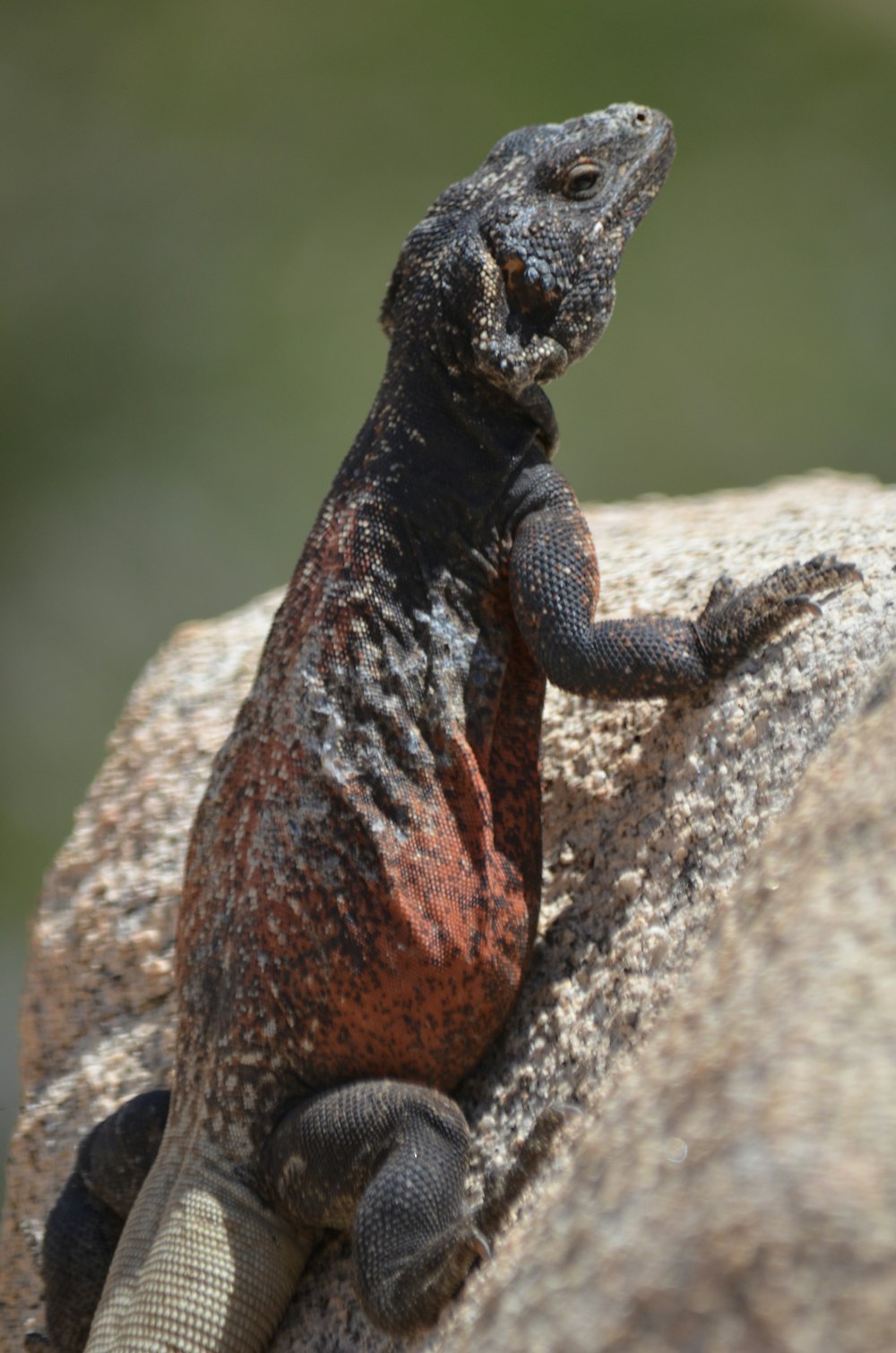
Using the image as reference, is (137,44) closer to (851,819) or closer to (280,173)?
(280,173)

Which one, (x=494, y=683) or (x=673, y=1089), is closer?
(x=673, y=1089)

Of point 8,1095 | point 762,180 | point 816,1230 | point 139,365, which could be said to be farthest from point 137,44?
point 816,1230

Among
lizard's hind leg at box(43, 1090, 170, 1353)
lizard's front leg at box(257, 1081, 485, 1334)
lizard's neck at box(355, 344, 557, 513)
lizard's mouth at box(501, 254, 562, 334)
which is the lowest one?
lizard's hind leg at box(43, 1090, 170, 1353)

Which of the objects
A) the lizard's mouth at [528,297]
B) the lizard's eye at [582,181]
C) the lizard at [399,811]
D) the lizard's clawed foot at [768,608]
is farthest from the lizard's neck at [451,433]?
the lizard's clawed foot at [768,608]

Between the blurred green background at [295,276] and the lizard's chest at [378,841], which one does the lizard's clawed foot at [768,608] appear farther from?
the blurred green background at [295,276]

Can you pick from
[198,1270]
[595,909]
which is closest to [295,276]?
[595,909]

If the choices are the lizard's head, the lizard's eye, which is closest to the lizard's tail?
the lizard's head

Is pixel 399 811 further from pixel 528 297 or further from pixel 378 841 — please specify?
pixel 528 297

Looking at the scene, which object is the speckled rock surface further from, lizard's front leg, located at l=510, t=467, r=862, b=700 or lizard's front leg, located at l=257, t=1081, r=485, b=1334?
lizard's front leg, located at l=510, t=467, r=862, b=700
